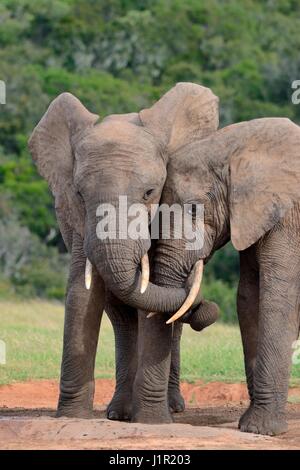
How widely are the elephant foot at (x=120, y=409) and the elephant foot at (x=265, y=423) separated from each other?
1.12m

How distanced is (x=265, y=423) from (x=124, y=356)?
1421mm

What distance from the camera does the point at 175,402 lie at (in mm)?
10164

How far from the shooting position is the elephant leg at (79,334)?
881 centimetres

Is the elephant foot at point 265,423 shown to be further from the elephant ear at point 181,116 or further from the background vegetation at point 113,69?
the background vegetation at point 113,69

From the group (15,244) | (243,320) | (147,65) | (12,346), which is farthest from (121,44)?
(243,320)

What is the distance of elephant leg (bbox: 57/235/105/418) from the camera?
8812mm

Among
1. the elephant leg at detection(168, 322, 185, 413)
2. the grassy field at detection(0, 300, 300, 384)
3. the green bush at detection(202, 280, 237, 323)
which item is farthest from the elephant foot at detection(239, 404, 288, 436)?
the green bush at detection(202, 280, 237, 323)

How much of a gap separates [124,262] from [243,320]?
1.27m

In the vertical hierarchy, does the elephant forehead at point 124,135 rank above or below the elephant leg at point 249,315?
above

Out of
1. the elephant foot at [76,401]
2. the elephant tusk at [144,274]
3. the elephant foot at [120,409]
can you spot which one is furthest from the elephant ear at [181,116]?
the elephant foot at [120,409]

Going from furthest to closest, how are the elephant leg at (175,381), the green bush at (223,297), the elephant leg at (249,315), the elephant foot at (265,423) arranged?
the green bush at (223,297) < the elephant leg at (175,381) < the elephant leg at (249,315) < the elephant foot at (265,423)

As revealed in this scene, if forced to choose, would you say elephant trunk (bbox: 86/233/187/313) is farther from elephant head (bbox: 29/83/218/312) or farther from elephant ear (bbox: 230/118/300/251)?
elephant ear (bbox: 230/118/300/251)

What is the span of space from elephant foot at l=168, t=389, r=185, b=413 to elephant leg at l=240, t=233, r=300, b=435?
5.20ft

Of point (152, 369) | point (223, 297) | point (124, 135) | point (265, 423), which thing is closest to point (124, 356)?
point (152, 369)
